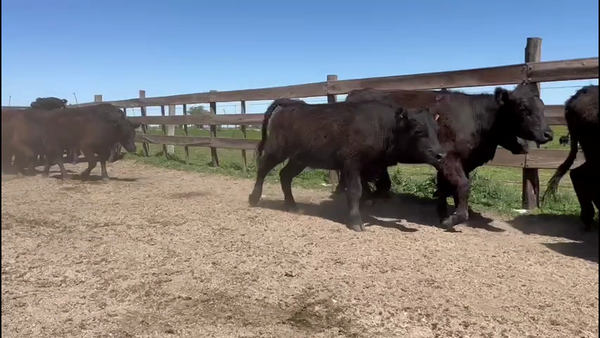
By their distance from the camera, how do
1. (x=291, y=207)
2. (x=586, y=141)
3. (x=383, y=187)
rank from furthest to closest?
(x=383, y=187) < (x=291, y=207) < (x=586, y=141)

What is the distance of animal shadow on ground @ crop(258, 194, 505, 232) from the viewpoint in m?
6.00

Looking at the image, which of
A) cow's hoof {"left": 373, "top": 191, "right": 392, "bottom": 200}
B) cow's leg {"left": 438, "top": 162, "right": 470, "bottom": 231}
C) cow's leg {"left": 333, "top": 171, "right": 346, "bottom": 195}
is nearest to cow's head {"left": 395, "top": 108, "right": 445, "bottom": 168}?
cow's leg {"left": 438, "top": 162, "right": 470, "bottom": 231}

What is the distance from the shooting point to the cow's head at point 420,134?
530 cm

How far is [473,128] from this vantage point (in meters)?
2.10

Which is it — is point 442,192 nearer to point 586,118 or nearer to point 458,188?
point 458,188

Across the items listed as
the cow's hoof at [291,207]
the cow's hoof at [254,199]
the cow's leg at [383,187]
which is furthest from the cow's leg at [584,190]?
the cow's leg at [383,187]

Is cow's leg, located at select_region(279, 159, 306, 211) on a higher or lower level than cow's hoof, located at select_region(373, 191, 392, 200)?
higher

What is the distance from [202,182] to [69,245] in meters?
4.78

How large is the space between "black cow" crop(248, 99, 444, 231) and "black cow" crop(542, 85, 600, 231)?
4422 mm

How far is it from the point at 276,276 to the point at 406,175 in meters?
5.29

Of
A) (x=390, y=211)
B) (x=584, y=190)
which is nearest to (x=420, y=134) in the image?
(x=390, y=211)

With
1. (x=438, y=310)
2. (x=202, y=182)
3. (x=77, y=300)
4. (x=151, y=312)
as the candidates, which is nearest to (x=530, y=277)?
(x=438, y=310)

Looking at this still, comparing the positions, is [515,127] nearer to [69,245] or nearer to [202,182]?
[69,245]

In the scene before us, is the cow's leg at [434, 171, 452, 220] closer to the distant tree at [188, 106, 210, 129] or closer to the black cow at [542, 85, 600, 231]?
the black cow at [542, 85, 600, 231]
